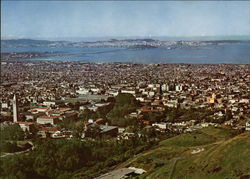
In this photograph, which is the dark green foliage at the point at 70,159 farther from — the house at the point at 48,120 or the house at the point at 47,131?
the house at the point at 48,120

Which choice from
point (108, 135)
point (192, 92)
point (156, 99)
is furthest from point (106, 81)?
point (108, 135)

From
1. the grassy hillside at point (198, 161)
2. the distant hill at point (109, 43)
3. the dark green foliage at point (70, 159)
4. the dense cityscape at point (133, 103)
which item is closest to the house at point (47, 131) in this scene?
the dense cityscape at point (133, 103)

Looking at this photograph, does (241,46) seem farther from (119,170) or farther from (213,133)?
(119,170)

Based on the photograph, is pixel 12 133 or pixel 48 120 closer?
pixel 12 133

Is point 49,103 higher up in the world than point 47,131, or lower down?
higher up

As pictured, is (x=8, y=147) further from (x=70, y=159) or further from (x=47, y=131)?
(x=70, y=159)

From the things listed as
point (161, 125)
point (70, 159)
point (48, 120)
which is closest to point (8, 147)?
→ point (70, 159)

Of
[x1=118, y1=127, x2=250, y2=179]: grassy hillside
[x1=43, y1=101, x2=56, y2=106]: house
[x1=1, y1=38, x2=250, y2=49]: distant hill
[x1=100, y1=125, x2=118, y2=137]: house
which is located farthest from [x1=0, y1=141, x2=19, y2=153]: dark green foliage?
[x1=1, y1=38, x2=250, y2=49]: distant hill

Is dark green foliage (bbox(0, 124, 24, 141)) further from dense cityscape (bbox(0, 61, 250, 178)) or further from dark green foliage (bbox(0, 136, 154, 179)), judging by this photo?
dark green foliage (bbox(0, 136, 154, 179))
